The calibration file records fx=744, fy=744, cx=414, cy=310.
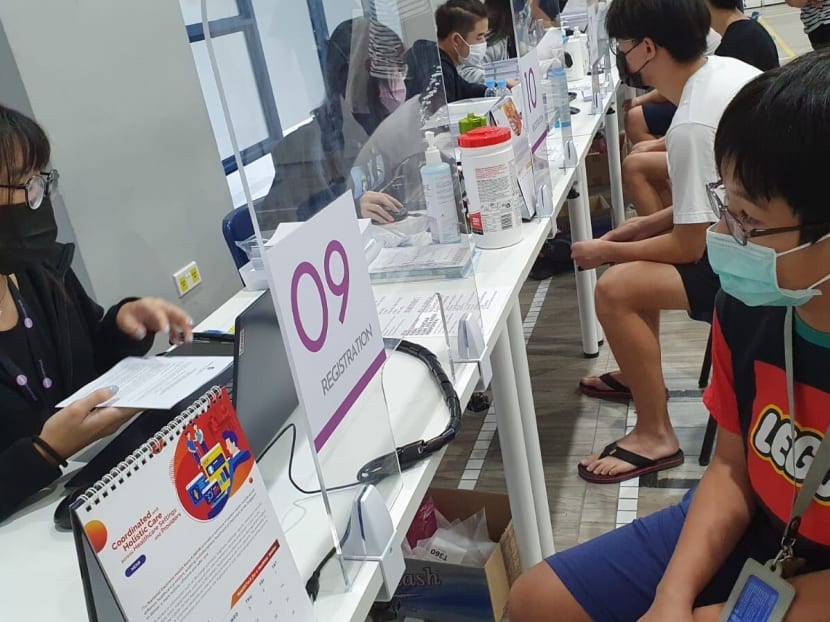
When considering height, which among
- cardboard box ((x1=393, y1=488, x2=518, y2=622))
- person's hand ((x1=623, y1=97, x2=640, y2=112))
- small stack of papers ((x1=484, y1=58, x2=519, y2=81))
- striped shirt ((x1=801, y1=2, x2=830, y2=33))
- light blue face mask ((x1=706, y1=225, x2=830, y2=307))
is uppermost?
small stack of papers ((x1=484, y1=58, x2=519, y2=81))

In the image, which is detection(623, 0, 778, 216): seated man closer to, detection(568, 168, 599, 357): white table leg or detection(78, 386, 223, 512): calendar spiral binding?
detection(568, 168, 599, 357): white table leg

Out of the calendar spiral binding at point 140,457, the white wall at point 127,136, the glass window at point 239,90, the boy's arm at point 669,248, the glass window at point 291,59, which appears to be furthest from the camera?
the white wall at point 127,136

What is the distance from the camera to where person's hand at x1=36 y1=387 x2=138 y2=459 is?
1.10 metres

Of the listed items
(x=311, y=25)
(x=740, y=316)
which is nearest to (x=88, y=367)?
(x=311, y=25)

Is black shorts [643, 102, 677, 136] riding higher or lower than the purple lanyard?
lower

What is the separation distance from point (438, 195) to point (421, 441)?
1.71ft

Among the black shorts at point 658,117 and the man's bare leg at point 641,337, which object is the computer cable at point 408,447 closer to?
the man's bare leg at point 641,337

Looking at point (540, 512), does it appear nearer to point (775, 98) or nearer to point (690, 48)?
point (775, 98)

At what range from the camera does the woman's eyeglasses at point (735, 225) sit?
92 cm

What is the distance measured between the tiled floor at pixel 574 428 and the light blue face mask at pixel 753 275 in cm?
108

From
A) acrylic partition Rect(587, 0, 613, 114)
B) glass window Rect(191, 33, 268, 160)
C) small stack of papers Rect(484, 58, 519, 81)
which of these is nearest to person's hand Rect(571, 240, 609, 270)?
small stack of papers Rect(484, 58, 519, 81)

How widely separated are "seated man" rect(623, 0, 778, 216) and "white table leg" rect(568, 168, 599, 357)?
378mm

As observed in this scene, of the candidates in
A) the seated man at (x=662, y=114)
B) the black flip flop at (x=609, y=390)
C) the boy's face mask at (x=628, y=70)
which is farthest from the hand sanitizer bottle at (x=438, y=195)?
the seated man at (x=662, y=114)

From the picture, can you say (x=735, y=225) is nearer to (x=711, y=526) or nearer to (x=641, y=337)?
(x=711, y=526)
